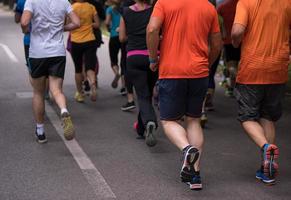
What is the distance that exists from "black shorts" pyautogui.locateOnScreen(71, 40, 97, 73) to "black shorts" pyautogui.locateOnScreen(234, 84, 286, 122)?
4.22 metres

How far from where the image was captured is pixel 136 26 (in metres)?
7.04

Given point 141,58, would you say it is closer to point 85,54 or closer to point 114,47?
point 85,54

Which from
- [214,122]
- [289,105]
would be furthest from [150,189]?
[289,105]

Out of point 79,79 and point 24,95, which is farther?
point 24,95

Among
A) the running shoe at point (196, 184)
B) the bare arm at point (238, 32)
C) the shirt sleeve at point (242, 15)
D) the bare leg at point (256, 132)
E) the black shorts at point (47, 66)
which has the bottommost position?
the running shoe at point (196, 184)

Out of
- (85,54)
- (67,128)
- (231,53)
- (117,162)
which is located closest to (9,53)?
(85,54)

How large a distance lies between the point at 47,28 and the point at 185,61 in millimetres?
2081

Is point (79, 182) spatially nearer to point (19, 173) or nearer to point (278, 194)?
point (19, 173)

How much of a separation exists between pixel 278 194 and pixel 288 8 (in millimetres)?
1669

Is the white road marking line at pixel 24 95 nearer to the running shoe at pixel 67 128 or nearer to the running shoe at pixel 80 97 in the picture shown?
the running shoe at pixel 80 97

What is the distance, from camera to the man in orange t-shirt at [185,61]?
5.50 metres

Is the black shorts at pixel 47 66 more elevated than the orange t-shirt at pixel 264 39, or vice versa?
the orange t-shirt at pixel 264 39

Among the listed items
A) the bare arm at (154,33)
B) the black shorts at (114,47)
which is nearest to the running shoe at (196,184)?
the bare arm at (154,33)

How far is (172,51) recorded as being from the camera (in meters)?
5.59
